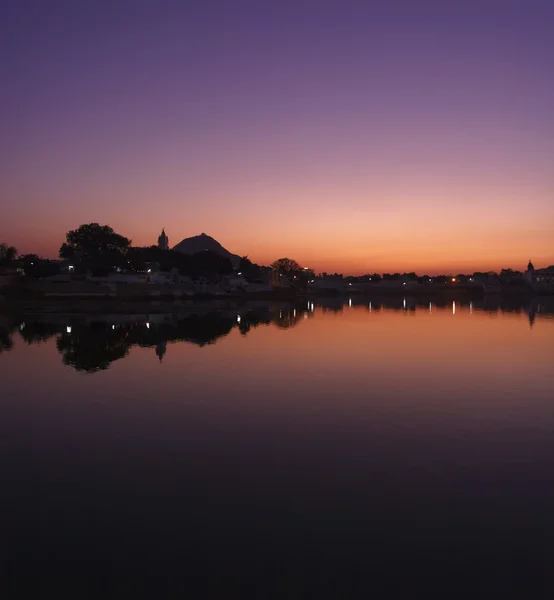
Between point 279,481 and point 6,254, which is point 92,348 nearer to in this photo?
point 279,481

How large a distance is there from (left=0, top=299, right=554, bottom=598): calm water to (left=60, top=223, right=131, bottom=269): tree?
11105 centimetres

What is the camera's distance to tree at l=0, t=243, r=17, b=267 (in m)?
119

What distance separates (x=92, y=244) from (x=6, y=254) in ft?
71.5

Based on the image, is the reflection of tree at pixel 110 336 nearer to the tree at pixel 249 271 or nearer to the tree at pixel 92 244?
the tree at pixel 92 244

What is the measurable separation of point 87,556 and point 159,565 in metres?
1.38

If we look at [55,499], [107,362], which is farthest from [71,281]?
[55,499]

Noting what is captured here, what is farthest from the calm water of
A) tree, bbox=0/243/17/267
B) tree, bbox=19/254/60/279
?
tree, bbox=0/243/17/267

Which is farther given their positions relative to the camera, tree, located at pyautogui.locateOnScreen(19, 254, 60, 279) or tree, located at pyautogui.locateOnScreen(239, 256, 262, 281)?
tree, located at pyautogui.locateOnScreen(239, 256, 262, 281)

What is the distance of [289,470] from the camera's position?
43.5ft

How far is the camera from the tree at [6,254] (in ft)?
391

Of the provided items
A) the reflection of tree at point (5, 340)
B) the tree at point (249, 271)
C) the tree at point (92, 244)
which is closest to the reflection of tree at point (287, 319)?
the reflection of tree at point (5, 340)

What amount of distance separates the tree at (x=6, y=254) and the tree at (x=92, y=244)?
1338cm

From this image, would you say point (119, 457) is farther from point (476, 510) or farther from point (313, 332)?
point (313, 332)

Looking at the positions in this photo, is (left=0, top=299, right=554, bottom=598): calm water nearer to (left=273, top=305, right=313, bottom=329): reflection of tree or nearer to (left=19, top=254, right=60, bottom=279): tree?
(left=273, top=305, right=313, bottom=329): reflection of tree
